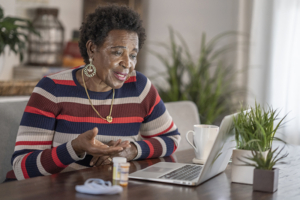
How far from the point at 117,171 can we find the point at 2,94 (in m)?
1.27

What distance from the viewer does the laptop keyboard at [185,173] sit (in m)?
1.06

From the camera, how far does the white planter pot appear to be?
3.36ft

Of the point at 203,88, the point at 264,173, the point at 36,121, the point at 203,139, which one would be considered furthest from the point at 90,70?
the point at 203,88

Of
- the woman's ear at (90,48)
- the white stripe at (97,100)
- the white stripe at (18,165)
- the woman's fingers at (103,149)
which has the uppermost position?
the woman's ear at (90,48)

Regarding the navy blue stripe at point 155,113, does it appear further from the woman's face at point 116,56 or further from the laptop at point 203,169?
the laptop at point 203,169

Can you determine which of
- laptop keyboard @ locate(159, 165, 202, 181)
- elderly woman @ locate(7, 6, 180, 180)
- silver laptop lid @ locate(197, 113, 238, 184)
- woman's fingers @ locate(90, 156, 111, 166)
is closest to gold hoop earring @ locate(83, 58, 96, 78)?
elderly woman @ locate(7, 6, 180, 180)

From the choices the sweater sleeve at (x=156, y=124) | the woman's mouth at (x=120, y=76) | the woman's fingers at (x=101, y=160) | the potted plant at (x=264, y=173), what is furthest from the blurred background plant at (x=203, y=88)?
the potted plant at (x=264, y=173)

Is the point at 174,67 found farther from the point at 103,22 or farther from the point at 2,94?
the point at 103,22

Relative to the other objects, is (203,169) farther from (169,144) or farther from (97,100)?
(97,100)

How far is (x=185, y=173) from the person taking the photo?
1.12m

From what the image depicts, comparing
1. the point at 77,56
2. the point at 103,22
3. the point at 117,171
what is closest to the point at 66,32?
the point at 77,56

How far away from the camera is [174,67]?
10.5 feet

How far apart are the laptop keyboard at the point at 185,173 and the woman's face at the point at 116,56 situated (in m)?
0.46

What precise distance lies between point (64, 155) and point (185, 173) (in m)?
0.42
